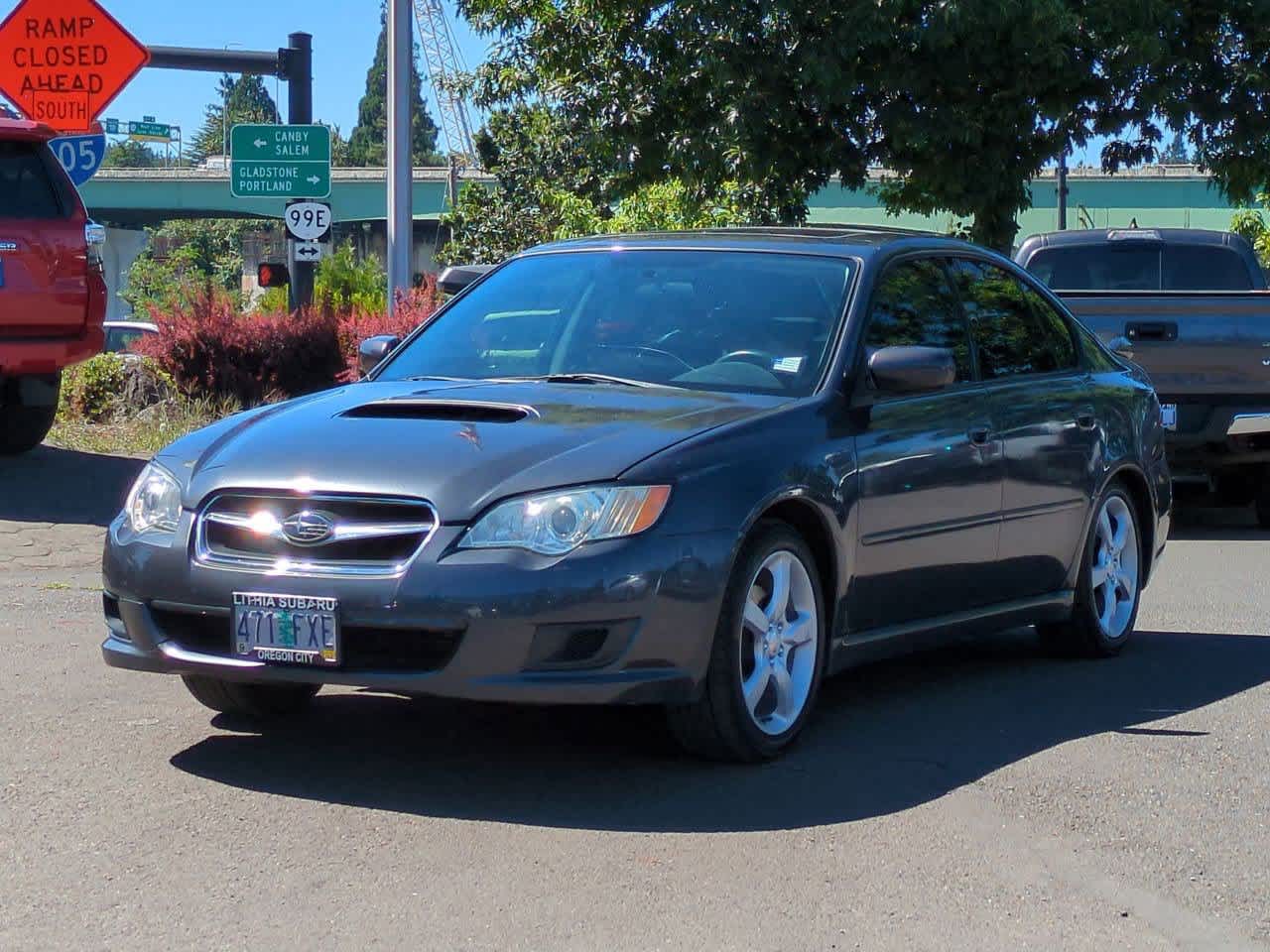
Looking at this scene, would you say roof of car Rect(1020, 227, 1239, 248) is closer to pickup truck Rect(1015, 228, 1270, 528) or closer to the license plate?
pickup truck Rect(1015, 228, 1270, 528)

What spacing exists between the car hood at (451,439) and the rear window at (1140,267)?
8611mm

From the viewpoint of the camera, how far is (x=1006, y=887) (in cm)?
477

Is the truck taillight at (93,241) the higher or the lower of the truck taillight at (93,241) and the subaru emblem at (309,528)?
the higher

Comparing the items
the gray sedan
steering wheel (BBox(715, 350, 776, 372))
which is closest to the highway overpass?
the gray sedan

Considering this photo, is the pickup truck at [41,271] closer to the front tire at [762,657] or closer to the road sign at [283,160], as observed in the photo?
the front tire at [762,657]

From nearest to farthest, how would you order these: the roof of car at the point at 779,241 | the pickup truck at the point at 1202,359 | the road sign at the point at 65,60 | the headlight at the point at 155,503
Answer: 1. the headlight at the point at 155,503
2. the roof of car at the point at 779,241
3. the pickup truck at the point at 1202,359
4. the road sign at the point at 65,60

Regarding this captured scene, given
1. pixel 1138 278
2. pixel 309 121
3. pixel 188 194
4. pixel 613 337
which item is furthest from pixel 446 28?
pixel 613 337

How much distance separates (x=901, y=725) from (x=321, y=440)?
2110mm

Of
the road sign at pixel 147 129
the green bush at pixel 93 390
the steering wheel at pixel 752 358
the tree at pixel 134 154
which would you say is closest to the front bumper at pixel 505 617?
the steering wheel at pixel 752 358

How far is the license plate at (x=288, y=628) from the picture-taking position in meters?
5.37

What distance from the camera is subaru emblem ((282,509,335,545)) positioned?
544 centimetres

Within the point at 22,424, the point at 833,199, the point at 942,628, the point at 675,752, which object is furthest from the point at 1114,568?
the point at 833,199

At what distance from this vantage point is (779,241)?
711 cm

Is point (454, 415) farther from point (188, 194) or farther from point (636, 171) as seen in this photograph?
point (188, 194)
